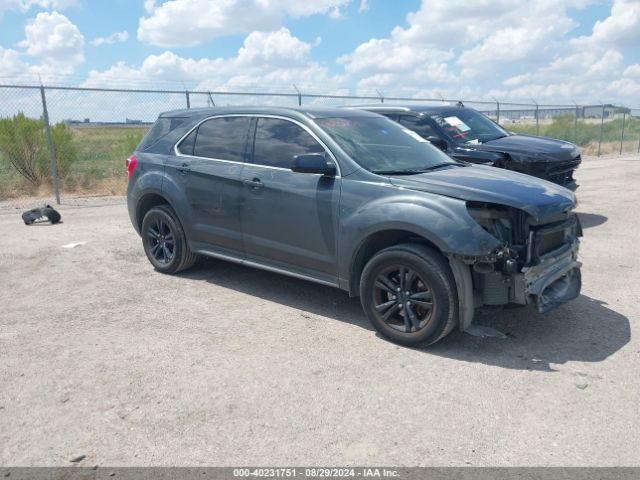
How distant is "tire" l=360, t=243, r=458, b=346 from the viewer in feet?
13.6

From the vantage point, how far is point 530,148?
335 inches

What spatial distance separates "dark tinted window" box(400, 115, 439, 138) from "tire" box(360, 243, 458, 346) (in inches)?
181

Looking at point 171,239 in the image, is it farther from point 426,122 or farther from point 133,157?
point 426,122

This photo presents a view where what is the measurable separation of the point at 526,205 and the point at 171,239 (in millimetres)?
3691

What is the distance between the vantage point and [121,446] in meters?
3.14

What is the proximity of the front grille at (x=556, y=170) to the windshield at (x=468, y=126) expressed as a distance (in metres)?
0.97

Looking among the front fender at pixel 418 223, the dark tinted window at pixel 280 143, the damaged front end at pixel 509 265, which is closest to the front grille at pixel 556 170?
the damaged front end at pixel 509 265

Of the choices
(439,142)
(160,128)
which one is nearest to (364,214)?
(160,128)

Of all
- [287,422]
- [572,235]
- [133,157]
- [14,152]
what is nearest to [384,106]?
[133,157]

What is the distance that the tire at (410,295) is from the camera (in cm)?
414

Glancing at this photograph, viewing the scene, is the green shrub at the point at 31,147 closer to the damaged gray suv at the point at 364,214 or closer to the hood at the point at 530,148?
the damaged gray suv at the point at 364,214

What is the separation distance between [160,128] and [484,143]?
477 cm


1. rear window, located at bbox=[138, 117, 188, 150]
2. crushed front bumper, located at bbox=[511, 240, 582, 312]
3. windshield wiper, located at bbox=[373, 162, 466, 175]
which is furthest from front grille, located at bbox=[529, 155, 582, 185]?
rear window, located at bbox=[138, 117, 188, 150]

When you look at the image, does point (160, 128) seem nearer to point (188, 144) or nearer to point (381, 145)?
point (188, 144)
